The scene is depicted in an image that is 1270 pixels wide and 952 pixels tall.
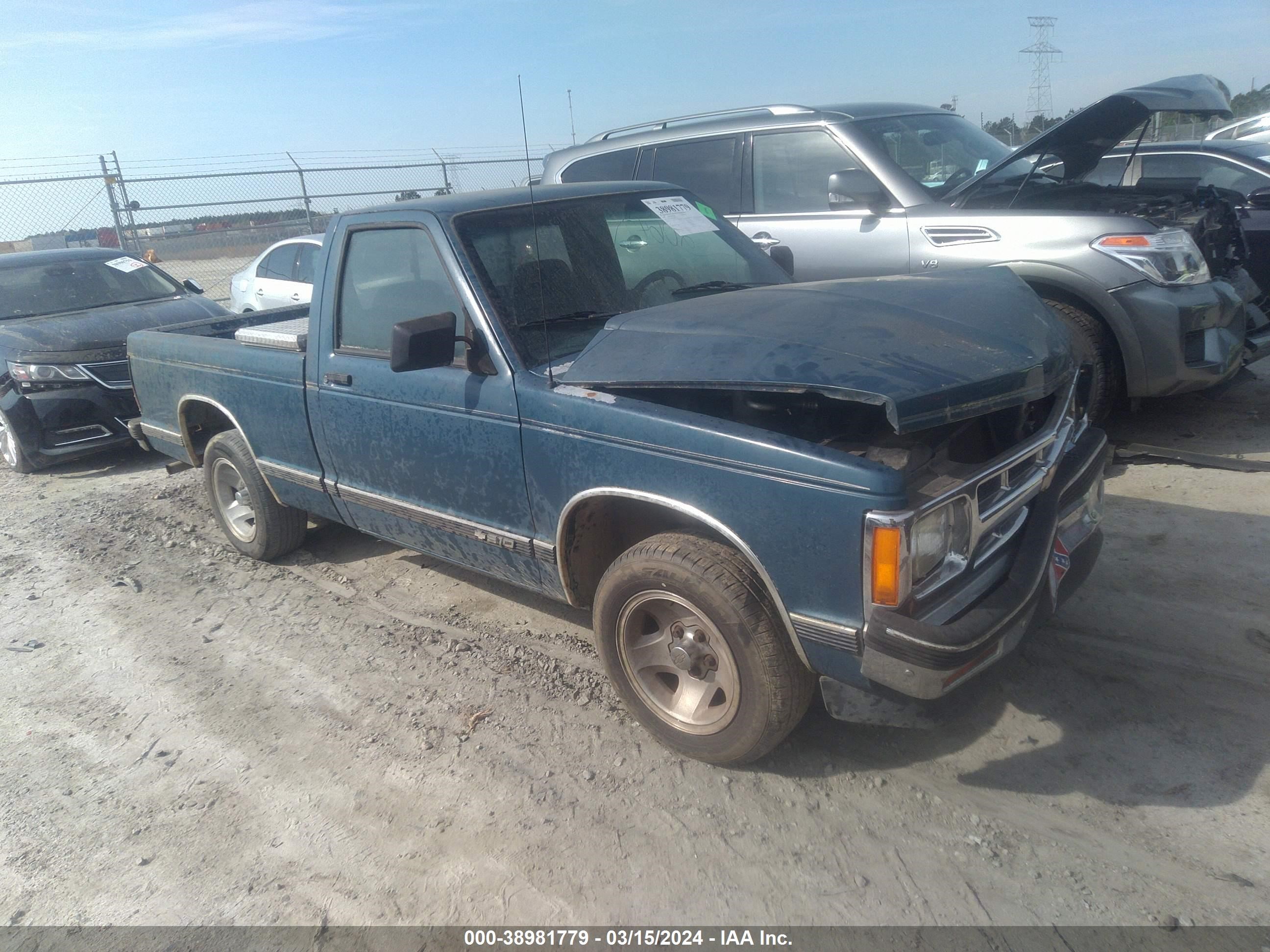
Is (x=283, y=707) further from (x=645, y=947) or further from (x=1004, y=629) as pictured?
(x=1004, y=629)

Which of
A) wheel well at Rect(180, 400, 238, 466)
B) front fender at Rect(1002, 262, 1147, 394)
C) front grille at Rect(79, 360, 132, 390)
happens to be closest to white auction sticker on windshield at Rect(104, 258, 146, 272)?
front grille at Rect(79, 360, 132, 390)

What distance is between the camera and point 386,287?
3.83m

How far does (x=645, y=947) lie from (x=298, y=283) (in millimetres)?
8546

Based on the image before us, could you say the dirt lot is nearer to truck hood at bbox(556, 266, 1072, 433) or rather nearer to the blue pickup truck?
the blue pickup truck

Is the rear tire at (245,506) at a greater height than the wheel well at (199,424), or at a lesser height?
lesser

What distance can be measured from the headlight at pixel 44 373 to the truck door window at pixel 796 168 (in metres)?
5.36

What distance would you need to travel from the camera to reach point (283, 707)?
11.9 ft

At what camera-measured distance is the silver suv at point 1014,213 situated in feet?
16.4

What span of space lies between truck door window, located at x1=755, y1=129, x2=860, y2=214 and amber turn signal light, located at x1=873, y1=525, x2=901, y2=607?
419 centimetres

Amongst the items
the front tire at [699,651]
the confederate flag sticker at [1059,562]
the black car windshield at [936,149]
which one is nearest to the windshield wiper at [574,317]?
the front tire at [699,651]

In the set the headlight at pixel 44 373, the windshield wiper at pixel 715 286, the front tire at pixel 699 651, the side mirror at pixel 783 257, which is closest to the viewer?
the front tire at pixel 699 651

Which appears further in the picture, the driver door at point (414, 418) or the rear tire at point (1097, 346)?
the rear tire at point (1097, 346)

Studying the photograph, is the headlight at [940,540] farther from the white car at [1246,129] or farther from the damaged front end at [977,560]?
the white car at [1246,129]

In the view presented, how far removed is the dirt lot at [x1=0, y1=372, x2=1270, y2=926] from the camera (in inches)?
98.3
